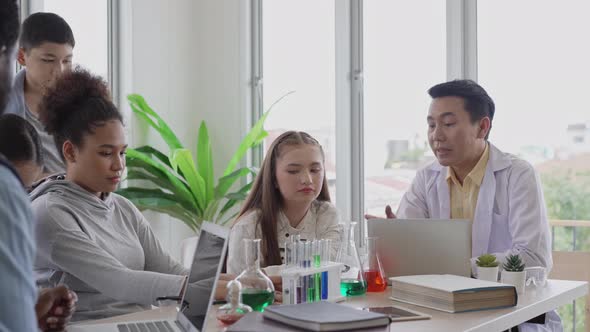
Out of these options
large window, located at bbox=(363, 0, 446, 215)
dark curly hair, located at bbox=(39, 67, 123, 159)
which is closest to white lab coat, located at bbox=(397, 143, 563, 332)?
dark curly hair, located at bbox=(39, 67, 123, 159)

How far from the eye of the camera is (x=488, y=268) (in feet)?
7.48

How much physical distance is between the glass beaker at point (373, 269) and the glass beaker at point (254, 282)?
516 millimetres

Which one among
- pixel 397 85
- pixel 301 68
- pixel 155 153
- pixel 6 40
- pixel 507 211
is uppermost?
pixel 301 68

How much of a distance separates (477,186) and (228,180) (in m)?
2.18

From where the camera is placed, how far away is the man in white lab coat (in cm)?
271

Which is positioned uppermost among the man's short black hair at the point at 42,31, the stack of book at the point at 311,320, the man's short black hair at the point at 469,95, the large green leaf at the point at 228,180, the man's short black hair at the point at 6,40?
the man's short black hair at the point at 42,31

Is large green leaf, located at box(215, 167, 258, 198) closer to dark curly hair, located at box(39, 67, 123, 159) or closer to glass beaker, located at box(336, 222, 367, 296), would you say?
dark curly hair, located at box(39, 67, 123, 159)

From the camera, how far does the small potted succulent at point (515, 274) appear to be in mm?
2266

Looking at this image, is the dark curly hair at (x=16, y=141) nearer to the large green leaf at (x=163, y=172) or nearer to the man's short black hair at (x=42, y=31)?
the man's short black hair at (x=42, y=31)

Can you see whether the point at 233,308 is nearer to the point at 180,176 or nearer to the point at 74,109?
the point at 74,109

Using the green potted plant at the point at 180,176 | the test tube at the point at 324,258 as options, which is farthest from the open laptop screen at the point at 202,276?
the green potted plant at the point at 180,176

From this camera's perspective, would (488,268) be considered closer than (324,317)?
No

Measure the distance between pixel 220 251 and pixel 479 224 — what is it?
144cm

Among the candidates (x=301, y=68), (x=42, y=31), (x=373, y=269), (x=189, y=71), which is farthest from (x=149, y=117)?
(x=373, y=269)
